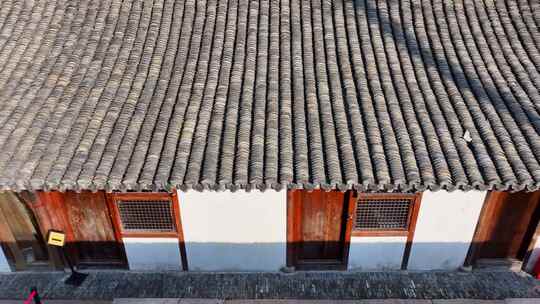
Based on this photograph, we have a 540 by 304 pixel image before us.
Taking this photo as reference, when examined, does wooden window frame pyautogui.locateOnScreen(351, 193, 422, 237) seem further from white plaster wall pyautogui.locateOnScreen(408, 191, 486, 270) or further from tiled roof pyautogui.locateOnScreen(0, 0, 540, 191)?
tiled roof pyautogui.locateOnScreen(0, 0, 540, 191)

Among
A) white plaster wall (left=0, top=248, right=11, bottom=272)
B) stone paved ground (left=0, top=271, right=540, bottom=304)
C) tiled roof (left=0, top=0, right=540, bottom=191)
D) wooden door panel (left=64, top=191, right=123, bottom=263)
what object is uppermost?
tiled roof (left=0, top=0, right=540, bottom=191)

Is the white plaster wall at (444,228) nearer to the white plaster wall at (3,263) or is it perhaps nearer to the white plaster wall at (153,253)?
the white plaster wall at (153,253)

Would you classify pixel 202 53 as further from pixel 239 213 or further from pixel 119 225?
pixel 119 225

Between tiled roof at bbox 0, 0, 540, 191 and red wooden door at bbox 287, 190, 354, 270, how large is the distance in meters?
1.95

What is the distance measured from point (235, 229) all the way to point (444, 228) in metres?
4.86

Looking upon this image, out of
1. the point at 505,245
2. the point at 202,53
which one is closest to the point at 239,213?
the point at 202,53

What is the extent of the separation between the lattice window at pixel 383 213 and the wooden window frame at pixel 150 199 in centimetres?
411

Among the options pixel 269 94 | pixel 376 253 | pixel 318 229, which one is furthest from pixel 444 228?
pixel 269 94

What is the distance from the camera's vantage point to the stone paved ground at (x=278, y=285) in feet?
28.6

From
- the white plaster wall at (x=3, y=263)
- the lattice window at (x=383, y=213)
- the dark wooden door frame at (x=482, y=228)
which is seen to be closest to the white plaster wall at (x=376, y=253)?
the lattice window at (x=383, y=213)

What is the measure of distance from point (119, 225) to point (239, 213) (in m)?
2.89

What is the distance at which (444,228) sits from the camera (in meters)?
8.62

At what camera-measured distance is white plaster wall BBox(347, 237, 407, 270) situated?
887 centimetres

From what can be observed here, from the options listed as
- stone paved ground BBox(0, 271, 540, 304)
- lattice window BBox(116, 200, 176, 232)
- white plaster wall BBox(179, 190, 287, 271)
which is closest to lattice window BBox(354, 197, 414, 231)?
stone paved ground BBox(0, 271, 540, 304)
